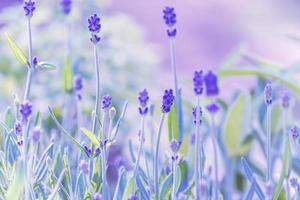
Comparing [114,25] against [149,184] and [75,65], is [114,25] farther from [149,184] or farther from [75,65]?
[149,184]

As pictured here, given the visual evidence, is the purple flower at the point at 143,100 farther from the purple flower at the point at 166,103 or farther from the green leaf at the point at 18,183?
the green leaf at the point at 18,183

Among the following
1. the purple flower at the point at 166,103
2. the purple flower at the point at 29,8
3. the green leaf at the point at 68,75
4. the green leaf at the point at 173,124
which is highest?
the purple flower at the point at 29,8

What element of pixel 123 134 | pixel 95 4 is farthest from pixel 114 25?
pixel 123 134

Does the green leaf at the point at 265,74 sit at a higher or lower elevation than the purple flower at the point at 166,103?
higher

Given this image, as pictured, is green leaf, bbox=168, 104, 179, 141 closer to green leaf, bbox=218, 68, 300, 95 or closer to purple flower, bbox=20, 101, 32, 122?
purple flower, bbox=20, 101, 32, 122

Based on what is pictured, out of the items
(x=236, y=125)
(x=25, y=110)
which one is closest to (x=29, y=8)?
(x=25, y=110)

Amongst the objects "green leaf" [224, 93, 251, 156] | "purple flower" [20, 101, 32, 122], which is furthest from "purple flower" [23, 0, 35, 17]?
"green leaf" [224, 93, 251, 156]

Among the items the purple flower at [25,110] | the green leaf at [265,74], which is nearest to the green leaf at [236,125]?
the green leaf at [265,74]
